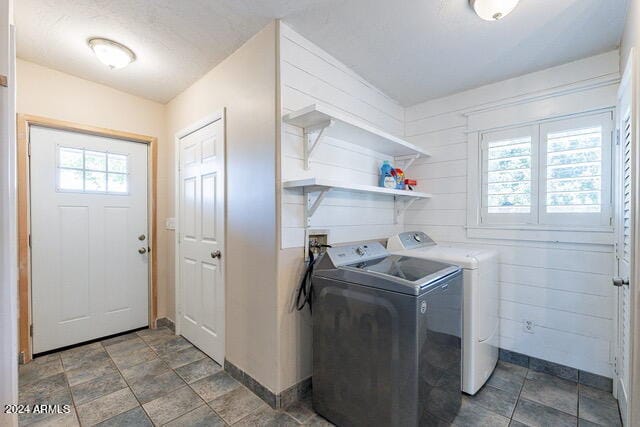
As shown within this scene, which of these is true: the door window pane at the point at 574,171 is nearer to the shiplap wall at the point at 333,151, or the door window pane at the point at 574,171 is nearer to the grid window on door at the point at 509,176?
the grid window on door at the point at 509,176

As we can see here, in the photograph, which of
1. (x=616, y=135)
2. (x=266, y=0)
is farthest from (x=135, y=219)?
(x=616, y=135)

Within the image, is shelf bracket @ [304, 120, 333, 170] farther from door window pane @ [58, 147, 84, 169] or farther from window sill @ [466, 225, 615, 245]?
door window pane @ [58, 147, 84, 169]

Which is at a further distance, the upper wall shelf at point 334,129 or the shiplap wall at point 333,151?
the shiplap wall at point 333,151

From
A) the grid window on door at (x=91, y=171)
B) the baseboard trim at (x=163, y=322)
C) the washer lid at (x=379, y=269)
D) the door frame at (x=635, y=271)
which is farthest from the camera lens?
the baseboard trim at (x=163, y=322)

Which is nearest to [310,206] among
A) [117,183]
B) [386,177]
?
[386,177]

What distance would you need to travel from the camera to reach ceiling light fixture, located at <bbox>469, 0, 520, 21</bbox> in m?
1.49

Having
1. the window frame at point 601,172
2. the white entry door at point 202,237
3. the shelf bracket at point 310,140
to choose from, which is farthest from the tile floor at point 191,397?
the shelf bracket at point 310,140

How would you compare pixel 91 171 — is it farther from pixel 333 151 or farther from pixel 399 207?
pixel 399 207

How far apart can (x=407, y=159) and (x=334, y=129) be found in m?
1.18

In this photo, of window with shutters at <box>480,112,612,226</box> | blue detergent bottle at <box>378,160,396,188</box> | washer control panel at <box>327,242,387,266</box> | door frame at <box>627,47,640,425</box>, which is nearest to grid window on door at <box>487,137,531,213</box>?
window with shutters at <box>480,112,612,226</box>

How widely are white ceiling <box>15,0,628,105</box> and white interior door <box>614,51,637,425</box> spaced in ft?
1.58

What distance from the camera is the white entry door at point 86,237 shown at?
2.43 metres

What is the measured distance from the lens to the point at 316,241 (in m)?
2.07

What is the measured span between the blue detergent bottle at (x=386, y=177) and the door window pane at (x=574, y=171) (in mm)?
1169
